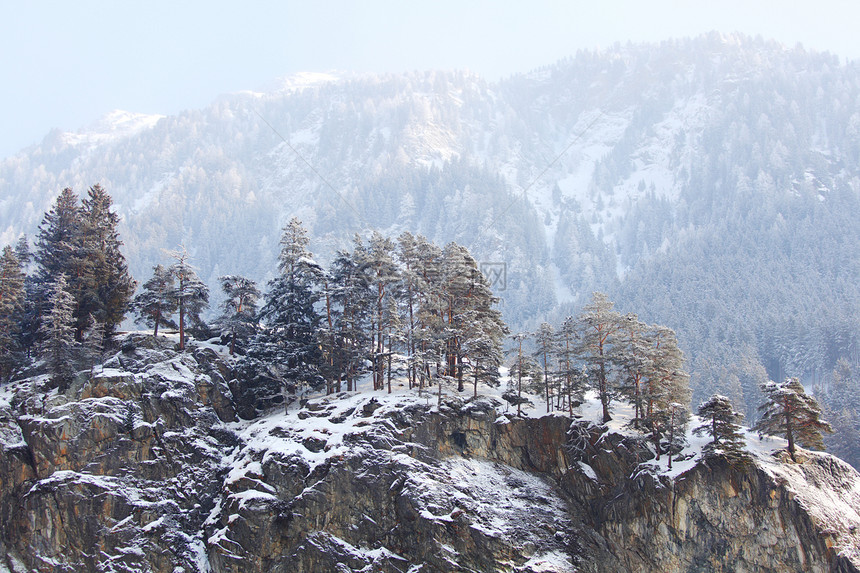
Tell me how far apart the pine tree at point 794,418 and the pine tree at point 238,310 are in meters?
40.4

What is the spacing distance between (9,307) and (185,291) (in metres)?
12.7

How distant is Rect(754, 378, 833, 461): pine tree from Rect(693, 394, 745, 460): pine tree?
303 centimetres

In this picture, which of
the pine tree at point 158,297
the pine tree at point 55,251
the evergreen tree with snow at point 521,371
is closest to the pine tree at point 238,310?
the pine tree at point 158,297

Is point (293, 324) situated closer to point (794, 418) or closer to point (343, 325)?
point (343, 325)

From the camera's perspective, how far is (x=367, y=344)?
46.2 meters

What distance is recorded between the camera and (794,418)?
35969 millimetres

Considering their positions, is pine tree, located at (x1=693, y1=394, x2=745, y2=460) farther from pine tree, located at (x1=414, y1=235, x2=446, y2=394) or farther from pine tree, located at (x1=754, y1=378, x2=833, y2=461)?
pine tree, located at (x1=414, y1=235, x2=446, y2=394)

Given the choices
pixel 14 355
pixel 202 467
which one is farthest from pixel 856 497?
pixel 14 355

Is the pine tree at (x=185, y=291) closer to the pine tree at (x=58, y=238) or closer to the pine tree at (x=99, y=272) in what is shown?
the pine tree at (x=99, y=272)

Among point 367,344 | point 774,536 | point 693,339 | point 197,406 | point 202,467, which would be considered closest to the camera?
point 774,536

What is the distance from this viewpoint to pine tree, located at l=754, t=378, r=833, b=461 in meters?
35.6

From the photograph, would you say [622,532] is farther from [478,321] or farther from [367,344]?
[367,344]

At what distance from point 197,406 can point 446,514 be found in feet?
68.6

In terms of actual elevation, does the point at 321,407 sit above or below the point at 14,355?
below
